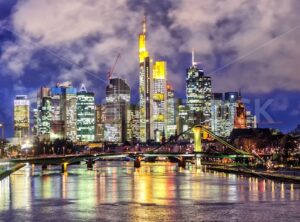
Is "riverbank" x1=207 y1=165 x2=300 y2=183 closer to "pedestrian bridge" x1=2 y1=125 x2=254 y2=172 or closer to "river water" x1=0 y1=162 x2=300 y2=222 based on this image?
"river water" x1=0 y1=162 x2=300 y2=222

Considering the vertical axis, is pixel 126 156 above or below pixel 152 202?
above

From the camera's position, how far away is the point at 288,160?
148875 mm

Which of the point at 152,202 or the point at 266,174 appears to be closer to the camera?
the point at 152,202

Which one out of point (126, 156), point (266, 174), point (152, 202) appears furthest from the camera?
point (126, 156)

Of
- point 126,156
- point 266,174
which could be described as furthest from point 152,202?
point 126,156

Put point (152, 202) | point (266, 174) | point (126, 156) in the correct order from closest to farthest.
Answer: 1. point (152, 202)
2. point (266, 174)
3. point (126, 156)

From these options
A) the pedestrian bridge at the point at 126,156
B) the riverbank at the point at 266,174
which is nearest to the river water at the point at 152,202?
the riverbank at the point at 266,174

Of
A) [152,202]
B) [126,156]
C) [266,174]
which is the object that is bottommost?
[152,202]

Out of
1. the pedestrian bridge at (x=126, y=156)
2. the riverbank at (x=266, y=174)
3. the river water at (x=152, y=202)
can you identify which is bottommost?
the river water at (x=152, y=202)

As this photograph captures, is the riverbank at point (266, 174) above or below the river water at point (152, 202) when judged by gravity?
above

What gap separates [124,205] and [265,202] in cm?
1186

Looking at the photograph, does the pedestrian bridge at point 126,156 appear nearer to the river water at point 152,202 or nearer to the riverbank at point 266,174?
the riverbank at point 266,174

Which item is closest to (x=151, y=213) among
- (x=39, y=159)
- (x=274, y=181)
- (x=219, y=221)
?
Answer: (x=219, y=221)

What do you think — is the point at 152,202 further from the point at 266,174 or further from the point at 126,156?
the point at 126,156
